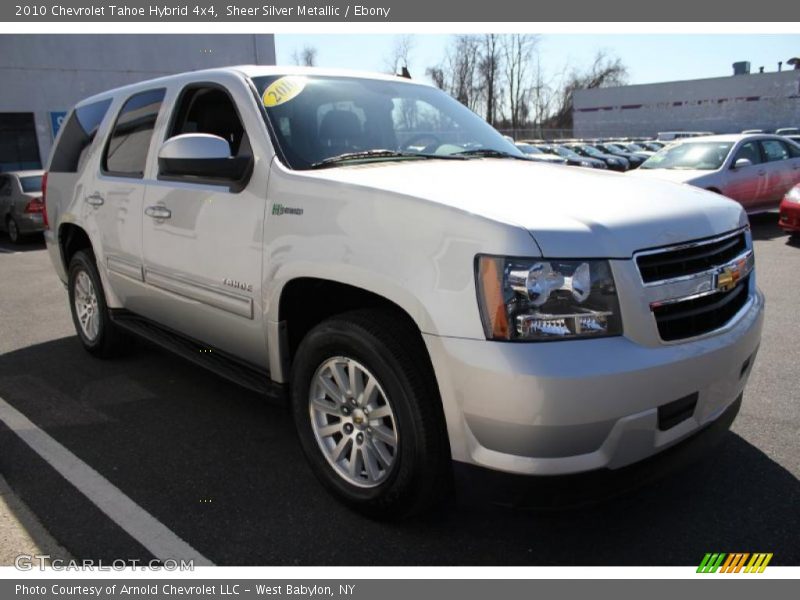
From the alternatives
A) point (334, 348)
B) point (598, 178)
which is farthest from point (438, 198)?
point (598, 178)

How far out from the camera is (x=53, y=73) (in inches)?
802

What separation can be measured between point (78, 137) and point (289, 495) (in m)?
3.69

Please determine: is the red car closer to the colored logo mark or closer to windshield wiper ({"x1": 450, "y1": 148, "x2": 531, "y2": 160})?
windshield wiper ({"x1": 450, "y1": 148, "x2": 531, "y2": 160})

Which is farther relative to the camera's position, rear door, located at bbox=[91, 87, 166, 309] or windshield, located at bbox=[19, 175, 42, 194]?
windshield, located at bbox=[19, 175, 42, 194]

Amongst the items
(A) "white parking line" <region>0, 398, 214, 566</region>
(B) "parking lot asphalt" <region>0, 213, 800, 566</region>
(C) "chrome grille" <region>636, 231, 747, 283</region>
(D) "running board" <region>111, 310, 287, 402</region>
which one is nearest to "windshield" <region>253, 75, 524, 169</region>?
(D) "running board" <region>111, 310, 287, 402</region>

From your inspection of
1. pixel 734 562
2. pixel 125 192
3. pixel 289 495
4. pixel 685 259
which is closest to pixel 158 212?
pixel 125 192

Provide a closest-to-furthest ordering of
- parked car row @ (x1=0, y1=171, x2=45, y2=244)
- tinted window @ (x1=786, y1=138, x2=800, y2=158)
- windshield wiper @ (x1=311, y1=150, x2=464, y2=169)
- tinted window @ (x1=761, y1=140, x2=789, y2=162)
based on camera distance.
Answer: windshield wiper @ (x1=311, y1=150, x2=464, y2=169)
tinted window @ (x1=761, y1=140, x2=789, y2=162)
tinted window @ (x1=786, y1=138, x2=800, y2=158)
parked car row @ (x1=0, y1=171, x2=45, y2=244)

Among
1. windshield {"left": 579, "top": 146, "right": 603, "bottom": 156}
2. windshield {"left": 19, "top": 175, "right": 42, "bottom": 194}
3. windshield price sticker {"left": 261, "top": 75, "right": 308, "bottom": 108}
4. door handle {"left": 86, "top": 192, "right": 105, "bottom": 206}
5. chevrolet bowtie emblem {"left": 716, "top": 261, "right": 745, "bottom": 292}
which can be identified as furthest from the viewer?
windshield {"left": 579, "top": 146, "right": 603, "bottom": 156}

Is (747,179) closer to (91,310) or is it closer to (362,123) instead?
(362,123)

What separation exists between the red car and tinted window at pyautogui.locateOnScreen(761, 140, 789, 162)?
7.85ft

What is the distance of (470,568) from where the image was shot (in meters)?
2.49

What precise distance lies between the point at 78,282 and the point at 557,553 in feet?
14.2

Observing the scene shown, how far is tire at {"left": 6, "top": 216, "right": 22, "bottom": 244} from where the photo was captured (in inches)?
509

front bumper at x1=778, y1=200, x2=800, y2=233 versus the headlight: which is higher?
the headlight
